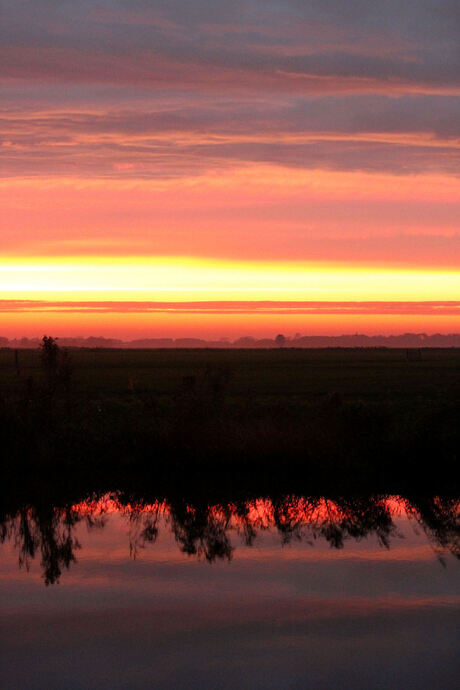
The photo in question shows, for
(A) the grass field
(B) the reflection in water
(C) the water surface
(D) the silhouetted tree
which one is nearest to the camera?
(C) the water surface

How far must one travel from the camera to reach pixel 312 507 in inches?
823

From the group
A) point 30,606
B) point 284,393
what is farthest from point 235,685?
point 284,393

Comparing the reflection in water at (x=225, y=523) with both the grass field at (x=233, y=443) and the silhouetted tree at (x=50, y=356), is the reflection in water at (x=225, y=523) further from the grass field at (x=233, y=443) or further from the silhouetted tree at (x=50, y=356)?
the silhouetted tree at (x=50, y=356)

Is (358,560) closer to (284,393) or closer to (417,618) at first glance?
(417,618)

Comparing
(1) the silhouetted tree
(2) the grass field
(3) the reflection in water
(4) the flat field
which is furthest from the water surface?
(1) the silhouetted tree

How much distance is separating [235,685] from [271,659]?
3.13ft

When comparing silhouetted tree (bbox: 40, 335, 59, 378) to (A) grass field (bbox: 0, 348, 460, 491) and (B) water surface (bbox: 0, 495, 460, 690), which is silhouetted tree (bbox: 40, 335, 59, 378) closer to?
(A) grass field (bbox: 0, 348, 460, 491)

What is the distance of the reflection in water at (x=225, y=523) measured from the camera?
17.1 m

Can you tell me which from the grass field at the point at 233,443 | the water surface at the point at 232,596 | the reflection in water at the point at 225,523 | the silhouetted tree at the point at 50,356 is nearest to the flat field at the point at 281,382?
the silhouetted tree at the point at 50,356

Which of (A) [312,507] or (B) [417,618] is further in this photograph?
(A) [312,507]

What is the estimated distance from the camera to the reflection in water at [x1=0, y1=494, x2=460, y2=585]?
17.1 m

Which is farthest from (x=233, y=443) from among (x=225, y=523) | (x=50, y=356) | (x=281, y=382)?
(x=281, y=382)

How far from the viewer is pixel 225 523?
1917 centimetres

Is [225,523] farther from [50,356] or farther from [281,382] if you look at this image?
[281,382]
